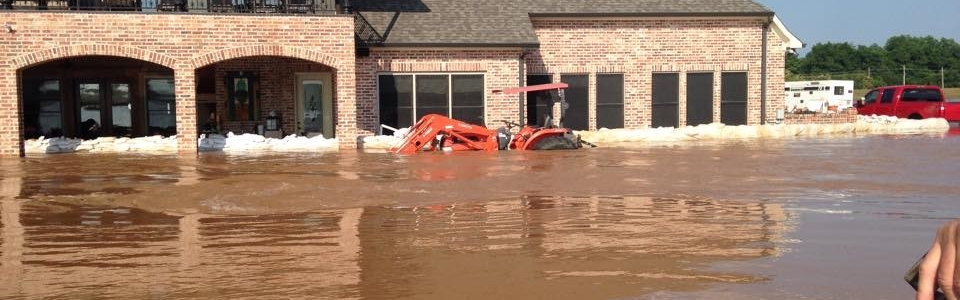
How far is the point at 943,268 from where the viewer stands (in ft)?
11.1

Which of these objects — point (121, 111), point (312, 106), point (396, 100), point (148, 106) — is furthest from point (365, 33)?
point (121, 111)

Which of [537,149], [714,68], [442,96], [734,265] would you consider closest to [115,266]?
[734,265]

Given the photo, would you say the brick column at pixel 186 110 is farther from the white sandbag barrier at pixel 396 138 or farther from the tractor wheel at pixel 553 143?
the tractor wheel at pixel 553 143

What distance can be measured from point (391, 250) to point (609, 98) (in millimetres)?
18431

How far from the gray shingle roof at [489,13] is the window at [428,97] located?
0.93 m

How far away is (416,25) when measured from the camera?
24484 mm

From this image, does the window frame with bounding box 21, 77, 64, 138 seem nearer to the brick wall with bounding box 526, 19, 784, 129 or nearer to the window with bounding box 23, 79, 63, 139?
the window with bounding box 23, 79, 63, 139

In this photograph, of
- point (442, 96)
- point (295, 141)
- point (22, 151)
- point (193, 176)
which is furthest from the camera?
point (442, 96)

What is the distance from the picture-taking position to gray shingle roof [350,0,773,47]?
24047mm

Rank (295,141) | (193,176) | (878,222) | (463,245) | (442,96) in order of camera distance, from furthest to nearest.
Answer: (442,96) → (295,141) → (193,176) → (878,222) → (463,245)

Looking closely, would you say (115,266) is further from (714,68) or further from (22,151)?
(714,68)

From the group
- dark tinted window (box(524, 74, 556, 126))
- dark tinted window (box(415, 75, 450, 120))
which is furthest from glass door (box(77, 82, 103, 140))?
dark tinted window (box(524, 74, 556, 126))

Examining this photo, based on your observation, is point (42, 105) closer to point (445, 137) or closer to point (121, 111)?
point (121, 111)

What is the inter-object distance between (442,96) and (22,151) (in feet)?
30.1
